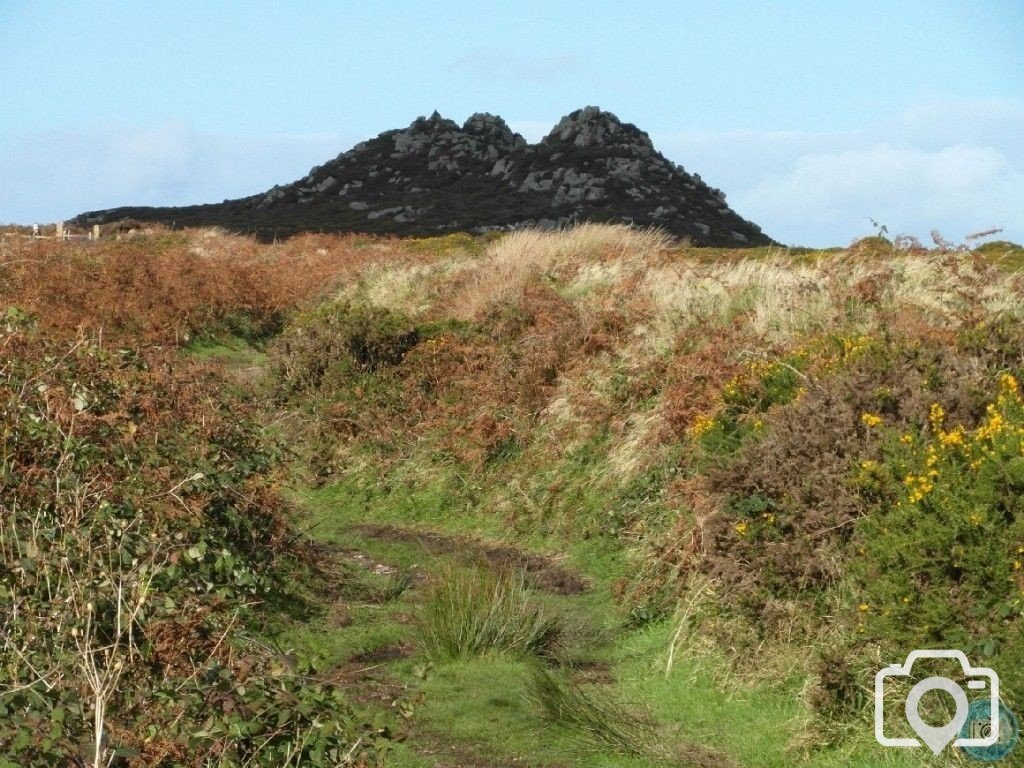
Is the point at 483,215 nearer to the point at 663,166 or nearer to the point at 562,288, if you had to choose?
the point at 663,166

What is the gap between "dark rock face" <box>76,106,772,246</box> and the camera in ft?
205

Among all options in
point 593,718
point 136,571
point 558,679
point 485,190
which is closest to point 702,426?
point 558,679

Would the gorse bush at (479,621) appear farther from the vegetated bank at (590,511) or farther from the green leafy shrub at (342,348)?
the green leafy shrub at (342,348)

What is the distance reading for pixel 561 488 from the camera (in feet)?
40.8

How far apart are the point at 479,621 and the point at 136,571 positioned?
3097 mm

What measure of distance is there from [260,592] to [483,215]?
5886 cm

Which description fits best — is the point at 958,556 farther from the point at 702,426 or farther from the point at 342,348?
the point at 342,348

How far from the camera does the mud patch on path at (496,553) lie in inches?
412

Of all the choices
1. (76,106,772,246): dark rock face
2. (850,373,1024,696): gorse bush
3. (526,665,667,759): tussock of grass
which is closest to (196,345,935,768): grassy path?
(526,665,667,759): tussock of grass

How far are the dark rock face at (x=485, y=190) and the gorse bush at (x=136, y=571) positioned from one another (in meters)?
44.2

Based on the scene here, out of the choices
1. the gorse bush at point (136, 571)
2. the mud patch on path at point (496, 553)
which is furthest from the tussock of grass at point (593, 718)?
the mud patch on path at point (496, 553)

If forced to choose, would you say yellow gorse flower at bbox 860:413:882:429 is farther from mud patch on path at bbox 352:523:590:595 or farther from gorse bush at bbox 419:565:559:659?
mud patch on path at bbox 352:523:590:595

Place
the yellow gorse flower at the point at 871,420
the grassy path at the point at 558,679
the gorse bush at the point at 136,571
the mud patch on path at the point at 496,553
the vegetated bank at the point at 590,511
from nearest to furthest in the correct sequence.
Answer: the gorse bush at the point at 136,571 < the vegetated bank at the point at 590,511 < the grassy path at the point at 558,679 < the yellow gorse flower at the point at 871,420 < the mud patch on path at the point at 496,553

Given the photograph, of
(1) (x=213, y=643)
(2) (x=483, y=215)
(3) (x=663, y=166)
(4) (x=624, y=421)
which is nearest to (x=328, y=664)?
(1) (x=213, y=643)
